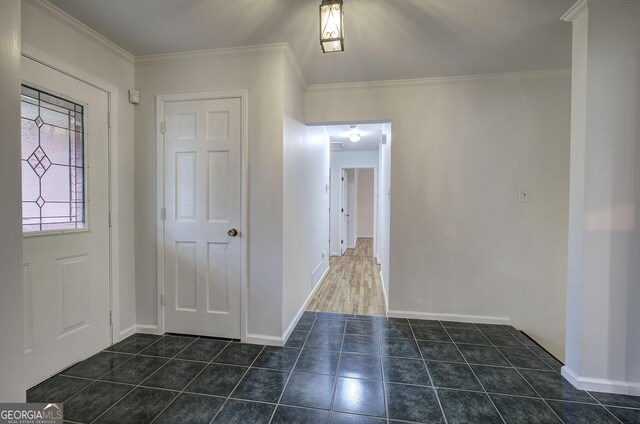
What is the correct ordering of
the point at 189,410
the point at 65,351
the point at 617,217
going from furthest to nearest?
the point at 65,351 < the point at 617,217 < the point at 189,410

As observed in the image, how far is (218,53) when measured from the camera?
7.64 feet

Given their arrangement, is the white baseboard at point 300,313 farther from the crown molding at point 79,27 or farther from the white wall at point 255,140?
the crown molding at point 79,27

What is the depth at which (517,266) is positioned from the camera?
2.75 meters

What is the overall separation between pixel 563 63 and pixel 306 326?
338 cm

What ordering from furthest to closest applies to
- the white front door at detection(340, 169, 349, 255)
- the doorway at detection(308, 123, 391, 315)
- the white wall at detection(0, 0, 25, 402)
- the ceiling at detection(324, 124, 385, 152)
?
1. the white front door at detection(340, 169, 349, 255)
2. the ceiling at detection(324, 124, 385, 152)
3. the doorway at detection(308, 123, 391, 315)
4. the white wall at detection(0, 0, 25, 402)

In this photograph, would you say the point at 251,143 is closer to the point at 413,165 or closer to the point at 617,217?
the point at 413,165

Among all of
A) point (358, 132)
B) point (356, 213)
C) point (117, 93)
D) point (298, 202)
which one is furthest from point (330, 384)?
point (356, 213)

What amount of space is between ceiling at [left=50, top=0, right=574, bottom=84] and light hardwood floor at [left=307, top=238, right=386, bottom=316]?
8.31ft

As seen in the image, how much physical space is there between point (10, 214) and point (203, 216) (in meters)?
1.33

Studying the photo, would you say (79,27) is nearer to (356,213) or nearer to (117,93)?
(117,93)

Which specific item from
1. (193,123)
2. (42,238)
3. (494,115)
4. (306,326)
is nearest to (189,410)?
(306,326)

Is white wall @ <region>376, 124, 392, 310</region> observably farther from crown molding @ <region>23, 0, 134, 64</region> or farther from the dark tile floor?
crown molding @ <region>23, 0, 134, 64</region>

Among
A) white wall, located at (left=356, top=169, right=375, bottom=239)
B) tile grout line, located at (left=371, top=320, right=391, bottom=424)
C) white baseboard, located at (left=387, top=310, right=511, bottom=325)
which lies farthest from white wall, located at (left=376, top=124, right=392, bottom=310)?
white wall, located at (left=356, top=169, right=375, bottom=239)

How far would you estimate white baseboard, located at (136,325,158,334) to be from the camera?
249cm
